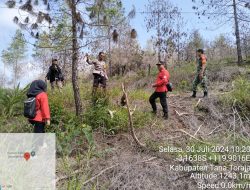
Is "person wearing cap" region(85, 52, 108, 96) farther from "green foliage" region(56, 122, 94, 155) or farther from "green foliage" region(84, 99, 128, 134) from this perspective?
"green foliage" region(56, 122, 94, 155)

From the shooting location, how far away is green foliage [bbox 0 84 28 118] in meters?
8.80

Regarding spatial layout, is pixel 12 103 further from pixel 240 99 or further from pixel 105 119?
pixel 240 99

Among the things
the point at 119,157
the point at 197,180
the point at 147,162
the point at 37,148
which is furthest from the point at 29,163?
the point at 197,180

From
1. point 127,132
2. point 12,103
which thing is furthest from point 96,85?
point 12,103

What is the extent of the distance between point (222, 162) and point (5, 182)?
12.0 ft

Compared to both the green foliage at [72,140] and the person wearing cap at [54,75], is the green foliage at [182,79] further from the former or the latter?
the green foliage at [72,140]
